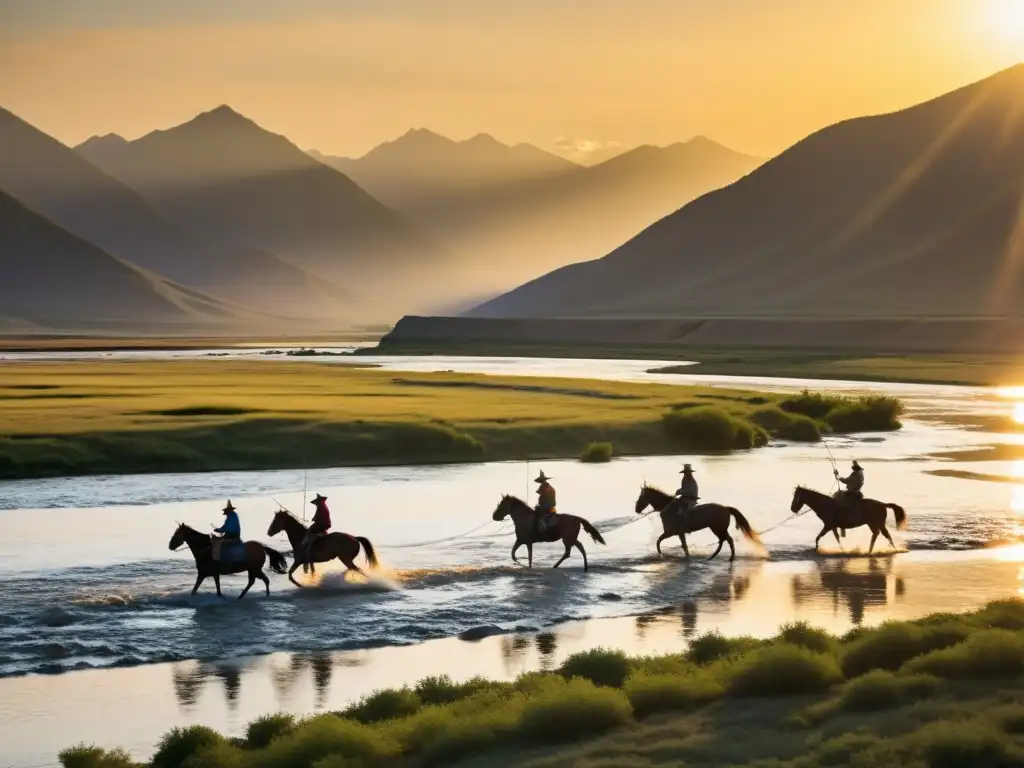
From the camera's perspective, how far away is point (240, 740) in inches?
632

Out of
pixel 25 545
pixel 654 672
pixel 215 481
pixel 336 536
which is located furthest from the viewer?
pixel 215 481

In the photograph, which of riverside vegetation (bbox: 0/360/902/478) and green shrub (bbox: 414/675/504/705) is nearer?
green shrub (bbox: 414/675/504/705)

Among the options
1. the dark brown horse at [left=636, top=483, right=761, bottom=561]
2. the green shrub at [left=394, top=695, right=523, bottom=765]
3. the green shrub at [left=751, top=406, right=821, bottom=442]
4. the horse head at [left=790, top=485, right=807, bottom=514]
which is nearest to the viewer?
the green shrub at [left=394, top=695, right=523, bottom=765]

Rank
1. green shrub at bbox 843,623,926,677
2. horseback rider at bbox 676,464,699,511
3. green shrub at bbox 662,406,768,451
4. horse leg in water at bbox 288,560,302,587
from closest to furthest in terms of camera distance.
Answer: green shrub at bbox 843,623,926,677
horse leg in water at bbox 288,560,302,587
horseback rider at bbox 676,464,699,511
green shrub at bbox 662,406,768,451

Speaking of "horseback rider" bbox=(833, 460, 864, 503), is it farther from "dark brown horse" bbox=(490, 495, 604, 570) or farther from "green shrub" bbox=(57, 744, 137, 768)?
"green shrub" bbox=(57, 744, 137, 768)

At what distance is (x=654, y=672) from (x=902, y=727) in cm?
402

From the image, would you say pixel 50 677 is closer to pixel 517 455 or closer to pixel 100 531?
pixel 100 531

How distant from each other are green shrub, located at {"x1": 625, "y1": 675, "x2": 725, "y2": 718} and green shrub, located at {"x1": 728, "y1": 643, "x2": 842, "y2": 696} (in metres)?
0.29

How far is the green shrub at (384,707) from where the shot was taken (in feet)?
54.7

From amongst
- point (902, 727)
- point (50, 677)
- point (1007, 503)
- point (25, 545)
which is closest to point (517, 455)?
→ point (1007, 503)

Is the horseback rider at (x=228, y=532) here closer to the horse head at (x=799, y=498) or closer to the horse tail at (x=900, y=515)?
the horse head at (x=799, y=498)

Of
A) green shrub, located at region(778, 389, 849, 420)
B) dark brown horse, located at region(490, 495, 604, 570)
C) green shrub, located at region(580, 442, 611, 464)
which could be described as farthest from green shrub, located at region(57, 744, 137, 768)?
green shrub, located at region(778, 389, 849, 420)

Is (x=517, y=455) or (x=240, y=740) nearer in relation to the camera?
(x=240, y=740)

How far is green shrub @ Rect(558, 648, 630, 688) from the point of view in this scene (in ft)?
58.7
